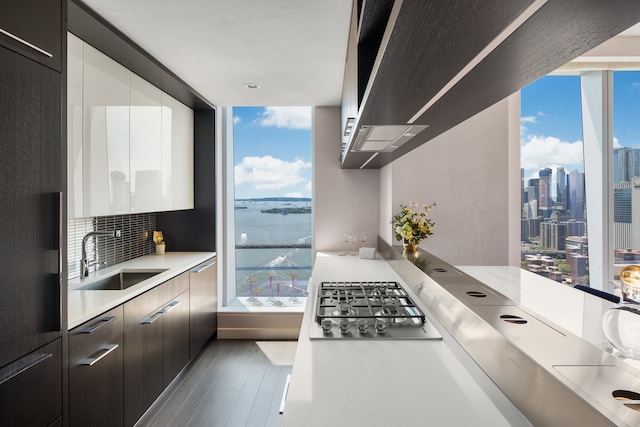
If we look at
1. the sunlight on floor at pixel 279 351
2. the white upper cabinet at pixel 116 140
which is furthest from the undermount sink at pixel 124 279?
the sunlight on floor at pixel 279 351

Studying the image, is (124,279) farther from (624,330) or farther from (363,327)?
(624,330)

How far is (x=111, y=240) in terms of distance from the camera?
3.10 m

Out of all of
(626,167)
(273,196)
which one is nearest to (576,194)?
(626,167)

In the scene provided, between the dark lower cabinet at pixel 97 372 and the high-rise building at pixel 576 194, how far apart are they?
3871 millimetres

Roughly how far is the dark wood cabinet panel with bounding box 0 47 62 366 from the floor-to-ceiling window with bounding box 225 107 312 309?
2.67 meters

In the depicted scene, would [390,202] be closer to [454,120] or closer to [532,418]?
[454,120]

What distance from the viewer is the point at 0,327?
132cm

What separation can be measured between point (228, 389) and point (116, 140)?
2.00 meters

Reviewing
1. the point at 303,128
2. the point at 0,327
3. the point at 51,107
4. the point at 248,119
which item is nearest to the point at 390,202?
the point at 303,128

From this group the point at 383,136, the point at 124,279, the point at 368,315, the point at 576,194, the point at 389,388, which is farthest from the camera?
the point at 576,194

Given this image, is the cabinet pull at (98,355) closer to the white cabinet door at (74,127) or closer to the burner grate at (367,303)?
the white cabinet door at (74,127)

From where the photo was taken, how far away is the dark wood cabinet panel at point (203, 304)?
3340 millimetres

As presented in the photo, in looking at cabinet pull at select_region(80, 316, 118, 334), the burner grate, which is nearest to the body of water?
the burner grate

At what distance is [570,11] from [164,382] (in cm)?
303
